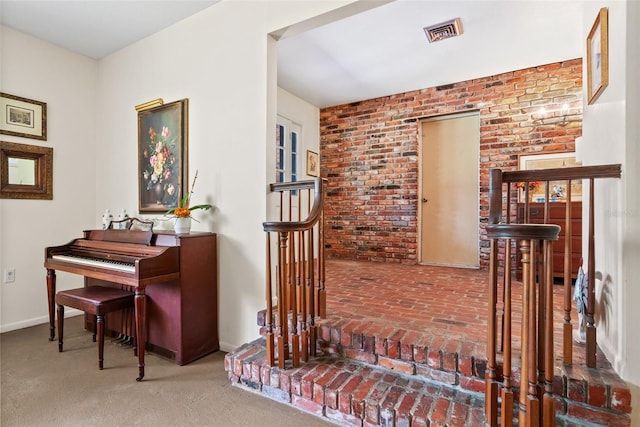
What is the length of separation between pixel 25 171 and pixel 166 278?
2116mm

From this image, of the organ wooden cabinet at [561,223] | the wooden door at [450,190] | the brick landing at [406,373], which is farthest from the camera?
the wooden door at [450,190]

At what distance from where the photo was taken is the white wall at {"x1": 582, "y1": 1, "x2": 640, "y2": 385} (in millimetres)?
1263

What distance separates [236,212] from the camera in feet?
7.91

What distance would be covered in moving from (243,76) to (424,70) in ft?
7.26

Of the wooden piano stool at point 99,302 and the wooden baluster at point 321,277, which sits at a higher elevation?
the wooden baluster at point 321,277

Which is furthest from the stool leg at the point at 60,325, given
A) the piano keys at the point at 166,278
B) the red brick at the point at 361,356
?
the red brick at the point at 361,356

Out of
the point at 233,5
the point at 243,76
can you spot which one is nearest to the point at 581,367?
the point at 243,76

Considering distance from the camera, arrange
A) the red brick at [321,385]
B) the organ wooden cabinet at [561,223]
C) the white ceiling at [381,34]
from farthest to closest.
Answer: the organ wooden cabinet at [561,223] → the white ceiling at [381,34] → the red brick at [321,385]

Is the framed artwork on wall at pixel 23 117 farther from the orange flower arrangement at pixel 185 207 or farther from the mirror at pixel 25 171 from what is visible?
the orange flower arrangement at pixel 185 207

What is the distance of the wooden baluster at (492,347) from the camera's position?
3.97 feet

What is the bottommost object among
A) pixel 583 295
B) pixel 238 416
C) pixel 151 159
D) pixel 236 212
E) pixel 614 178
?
pixel 238 416

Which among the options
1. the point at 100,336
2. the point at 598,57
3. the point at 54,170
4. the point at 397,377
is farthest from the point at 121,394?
the point at 598,57

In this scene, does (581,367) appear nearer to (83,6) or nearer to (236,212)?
(236,212)

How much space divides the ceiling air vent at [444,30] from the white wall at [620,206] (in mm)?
1231
